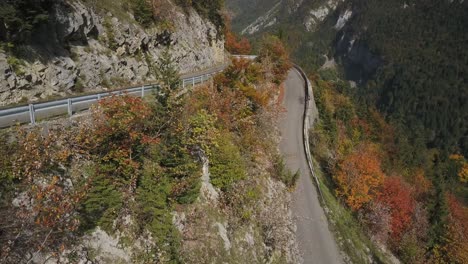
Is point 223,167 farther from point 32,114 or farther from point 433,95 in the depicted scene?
point 433,95

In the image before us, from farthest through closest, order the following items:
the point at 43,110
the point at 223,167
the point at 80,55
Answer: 1. the point at 80,55
2. the point at 223,167
3. the point at 43,110

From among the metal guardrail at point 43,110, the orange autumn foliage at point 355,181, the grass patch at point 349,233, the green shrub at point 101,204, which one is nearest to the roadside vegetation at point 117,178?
the green shrub at point 101,204

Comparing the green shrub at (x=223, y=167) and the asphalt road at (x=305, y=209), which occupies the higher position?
the green shrub at (x=223, y=167)

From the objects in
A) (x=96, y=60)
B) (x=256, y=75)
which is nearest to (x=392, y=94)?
(x=256, y=75)

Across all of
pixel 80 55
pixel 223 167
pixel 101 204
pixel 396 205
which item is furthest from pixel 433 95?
pixel 101 204

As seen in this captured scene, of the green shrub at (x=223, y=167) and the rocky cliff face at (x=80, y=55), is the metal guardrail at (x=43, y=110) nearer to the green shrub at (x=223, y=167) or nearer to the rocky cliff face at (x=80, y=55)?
the rocky cliff face at (x=80, y=55)

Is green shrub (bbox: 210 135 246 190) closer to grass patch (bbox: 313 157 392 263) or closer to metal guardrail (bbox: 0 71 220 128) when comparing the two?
metal guardrail (bbox: 0 71 220 128)
